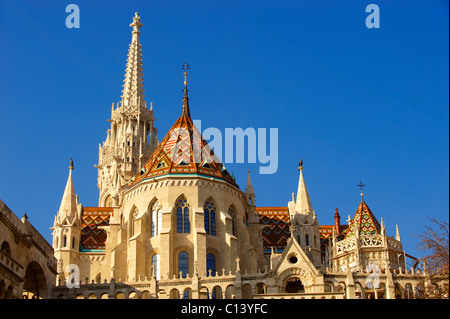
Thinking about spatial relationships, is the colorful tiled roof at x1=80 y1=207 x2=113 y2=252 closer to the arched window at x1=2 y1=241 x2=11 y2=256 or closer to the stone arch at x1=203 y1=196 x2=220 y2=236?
the stone arch at x1=203 y1=196 x2=220 y2=236

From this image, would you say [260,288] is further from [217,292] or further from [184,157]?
[184,157]

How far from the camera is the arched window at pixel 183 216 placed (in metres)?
55.8

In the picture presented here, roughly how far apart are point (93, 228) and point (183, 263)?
42.4 feet

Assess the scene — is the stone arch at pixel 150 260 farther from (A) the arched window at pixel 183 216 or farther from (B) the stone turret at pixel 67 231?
(B) the stone turret at pixel 67 231

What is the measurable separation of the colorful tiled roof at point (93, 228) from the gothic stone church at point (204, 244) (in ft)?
0.38

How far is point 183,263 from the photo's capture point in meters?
54.7

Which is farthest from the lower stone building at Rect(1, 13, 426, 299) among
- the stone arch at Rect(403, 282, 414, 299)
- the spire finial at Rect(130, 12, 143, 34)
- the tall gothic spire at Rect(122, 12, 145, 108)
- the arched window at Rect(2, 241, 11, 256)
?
the spire finial at Rect(130, 12, 143, 34)

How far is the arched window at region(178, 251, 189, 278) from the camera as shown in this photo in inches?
2143

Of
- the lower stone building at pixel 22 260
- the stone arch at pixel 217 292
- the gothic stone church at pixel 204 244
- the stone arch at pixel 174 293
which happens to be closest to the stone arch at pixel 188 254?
the gothic stone church at pixel 204 244

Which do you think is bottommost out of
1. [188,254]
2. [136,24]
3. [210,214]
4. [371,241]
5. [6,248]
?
[6,248]

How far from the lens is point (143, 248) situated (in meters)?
55.5

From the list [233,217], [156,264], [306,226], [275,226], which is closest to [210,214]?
[233,217]
